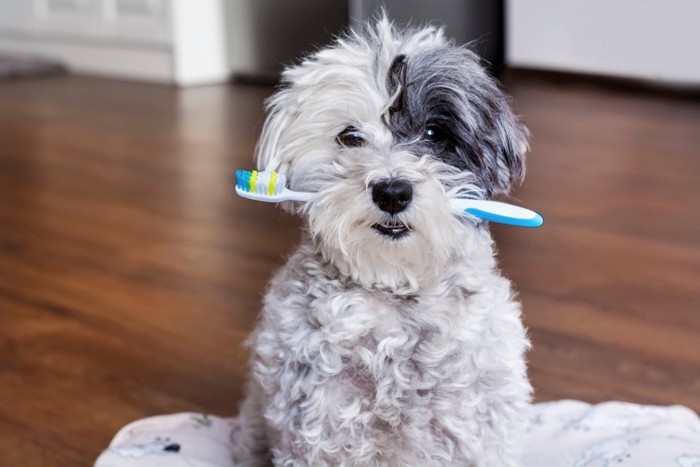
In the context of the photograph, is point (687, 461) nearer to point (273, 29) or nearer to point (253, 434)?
point (253, 434)

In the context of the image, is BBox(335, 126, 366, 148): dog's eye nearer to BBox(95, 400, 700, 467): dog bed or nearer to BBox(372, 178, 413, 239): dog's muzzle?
BBox(372, 178, 413, 239): dog's muzzle

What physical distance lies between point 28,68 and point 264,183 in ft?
16.6

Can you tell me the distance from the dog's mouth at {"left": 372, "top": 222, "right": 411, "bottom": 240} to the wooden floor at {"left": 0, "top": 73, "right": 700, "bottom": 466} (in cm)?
84

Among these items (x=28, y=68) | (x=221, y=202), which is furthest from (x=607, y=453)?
(x=28, y=68)

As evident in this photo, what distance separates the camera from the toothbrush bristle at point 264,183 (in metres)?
1.24

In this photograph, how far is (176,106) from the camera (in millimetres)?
4895

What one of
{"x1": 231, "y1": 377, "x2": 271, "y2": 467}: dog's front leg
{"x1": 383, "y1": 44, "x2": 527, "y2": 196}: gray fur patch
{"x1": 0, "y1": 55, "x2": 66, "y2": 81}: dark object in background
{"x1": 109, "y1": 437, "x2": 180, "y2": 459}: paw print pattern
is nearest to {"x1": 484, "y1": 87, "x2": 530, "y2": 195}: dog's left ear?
{"x1": 383, "y1": 44, "x2": 527, "y2": 196}: gray fur patch

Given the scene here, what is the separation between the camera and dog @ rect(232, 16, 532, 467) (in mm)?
1226

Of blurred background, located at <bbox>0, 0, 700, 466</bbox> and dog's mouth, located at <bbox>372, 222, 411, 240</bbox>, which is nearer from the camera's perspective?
dog's mouth, located at <bbox>372, 222, 411, 240</bbox>

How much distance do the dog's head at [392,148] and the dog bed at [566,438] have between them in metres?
0.54

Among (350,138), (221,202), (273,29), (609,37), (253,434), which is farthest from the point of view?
(273,29)

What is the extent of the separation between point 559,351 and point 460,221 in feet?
3.19

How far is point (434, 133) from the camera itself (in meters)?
1.26

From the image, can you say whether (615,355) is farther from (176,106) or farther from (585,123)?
(176,106)
